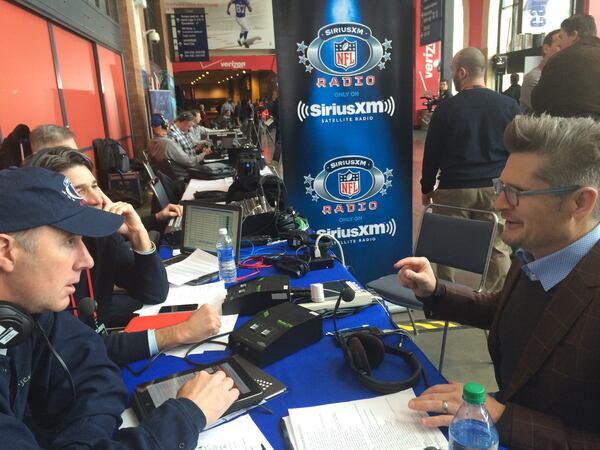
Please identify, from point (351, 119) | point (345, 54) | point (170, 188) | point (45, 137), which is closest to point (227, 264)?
point (45, 137)

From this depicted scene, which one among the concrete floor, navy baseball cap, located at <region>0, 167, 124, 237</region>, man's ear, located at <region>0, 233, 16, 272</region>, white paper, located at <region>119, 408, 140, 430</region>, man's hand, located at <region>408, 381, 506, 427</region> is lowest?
the concrete floor

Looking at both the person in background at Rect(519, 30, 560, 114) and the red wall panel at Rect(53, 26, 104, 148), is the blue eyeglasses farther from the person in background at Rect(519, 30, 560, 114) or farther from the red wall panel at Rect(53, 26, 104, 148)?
the red wall panel at Rect(53, 26, 104, 148)

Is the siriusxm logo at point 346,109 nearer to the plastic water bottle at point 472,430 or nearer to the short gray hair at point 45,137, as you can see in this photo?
the short gray hair at point 45,137

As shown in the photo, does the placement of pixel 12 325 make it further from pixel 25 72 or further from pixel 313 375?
pixel 25 72

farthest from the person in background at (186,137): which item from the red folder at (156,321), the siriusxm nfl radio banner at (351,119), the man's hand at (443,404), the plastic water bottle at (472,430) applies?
the plastic water bottle at (472,430)

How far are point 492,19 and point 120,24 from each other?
10.8 m

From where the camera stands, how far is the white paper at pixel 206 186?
4270mm

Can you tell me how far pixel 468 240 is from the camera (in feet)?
8.18

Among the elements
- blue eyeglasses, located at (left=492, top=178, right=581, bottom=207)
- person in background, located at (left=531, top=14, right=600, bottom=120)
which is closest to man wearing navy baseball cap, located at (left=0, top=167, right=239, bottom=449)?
blue eyeglasses, located at (left=492, top=178, right=581, bottom=207)

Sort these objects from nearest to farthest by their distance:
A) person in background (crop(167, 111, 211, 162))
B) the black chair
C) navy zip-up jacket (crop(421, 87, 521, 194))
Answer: the black chair
navy zip-up jacket (crop(421, 87, 521, 194))
person in background (crop(167, 111, 211, 162))

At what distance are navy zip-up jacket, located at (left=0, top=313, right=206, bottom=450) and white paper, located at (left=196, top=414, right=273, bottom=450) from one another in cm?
5

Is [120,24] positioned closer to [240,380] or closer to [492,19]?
[240,380]

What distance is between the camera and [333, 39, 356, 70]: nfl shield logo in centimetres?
303

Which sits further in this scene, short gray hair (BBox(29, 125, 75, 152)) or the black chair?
short gray hair (BBox(29, 125, 75, 152))
